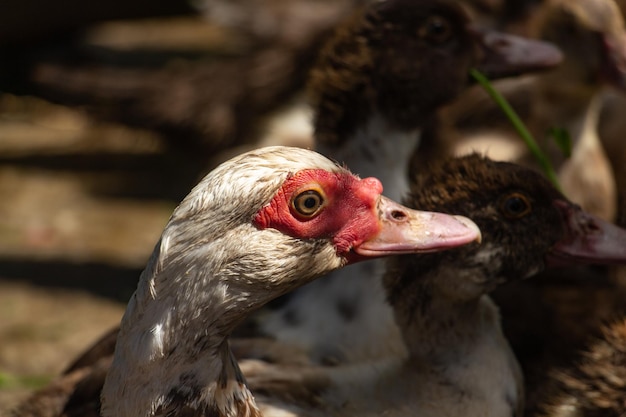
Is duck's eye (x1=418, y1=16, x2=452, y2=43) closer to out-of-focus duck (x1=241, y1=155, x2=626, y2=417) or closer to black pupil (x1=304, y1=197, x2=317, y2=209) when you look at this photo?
out-of-focus duck (x1=241, y1=155, x2=626, y2=417)

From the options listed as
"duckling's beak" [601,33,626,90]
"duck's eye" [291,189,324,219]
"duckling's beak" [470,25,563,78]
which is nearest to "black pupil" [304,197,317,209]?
"duck's eye" [291,189,324,219]

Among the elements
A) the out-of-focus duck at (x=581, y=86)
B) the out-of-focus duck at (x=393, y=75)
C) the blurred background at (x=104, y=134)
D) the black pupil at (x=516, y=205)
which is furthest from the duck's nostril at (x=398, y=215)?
the blurred background at (x=104, y=134)

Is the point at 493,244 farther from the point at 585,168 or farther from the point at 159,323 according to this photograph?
the point at 585,168

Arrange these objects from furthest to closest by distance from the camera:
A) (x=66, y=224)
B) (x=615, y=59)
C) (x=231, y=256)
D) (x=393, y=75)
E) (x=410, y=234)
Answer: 1. (x=66, y=224)
2. (x=615, y=59)
3. (x=393, y=75)
4. (x=410, y=234)
5. (x=231, y=256)

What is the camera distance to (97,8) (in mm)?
7375

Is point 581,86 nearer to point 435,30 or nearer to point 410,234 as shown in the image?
point 435,30

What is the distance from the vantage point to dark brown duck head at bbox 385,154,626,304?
9.78ft

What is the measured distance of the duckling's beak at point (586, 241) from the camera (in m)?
2.99

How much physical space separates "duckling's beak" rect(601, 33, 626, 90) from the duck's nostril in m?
1.91

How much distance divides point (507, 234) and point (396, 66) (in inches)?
38.3

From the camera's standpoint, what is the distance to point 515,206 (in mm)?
3004

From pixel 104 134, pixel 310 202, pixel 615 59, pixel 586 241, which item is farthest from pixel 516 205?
pixel 104 134

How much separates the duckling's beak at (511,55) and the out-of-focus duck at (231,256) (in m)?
1.42

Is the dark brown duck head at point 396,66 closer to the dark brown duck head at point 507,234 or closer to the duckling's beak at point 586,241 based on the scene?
the dark brown duck head at point 507,234
